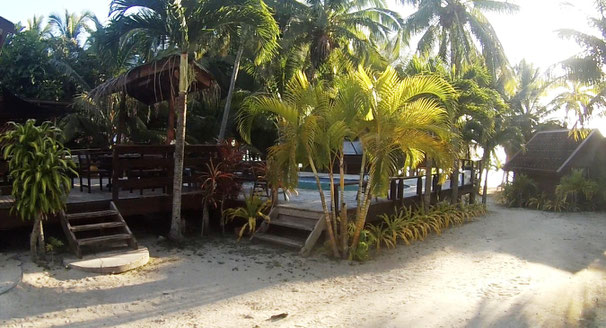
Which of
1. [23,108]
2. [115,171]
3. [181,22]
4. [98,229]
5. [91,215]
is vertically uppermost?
[181,22]

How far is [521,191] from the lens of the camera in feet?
57.2

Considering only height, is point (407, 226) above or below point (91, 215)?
below

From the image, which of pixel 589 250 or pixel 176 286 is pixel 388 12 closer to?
pixel 589 250

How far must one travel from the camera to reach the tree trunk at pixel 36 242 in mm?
6077

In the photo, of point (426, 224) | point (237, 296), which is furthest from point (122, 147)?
point (426, 224)

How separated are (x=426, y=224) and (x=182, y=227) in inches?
204

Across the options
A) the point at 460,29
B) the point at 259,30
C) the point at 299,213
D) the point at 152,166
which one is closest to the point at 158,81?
the point at 152,166

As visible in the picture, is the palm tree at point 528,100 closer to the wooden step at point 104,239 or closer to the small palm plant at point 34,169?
the wooden step at point 104,239

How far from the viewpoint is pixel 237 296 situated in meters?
5.52

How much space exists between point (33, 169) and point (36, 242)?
1.14m

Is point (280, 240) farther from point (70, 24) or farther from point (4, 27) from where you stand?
point (70, 24)

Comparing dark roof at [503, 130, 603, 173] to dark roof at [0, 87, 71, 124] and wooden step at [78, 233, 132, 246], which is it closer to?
wooden step at [78, 233, 132, 246]

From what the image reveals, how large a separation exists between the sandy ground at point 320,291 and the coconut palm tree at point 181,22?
1.97 m

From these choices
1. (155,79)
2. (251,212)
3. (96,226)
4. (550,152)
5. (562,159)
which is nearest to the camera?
(96,226)
